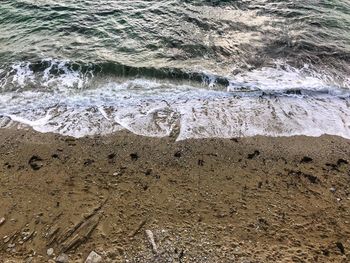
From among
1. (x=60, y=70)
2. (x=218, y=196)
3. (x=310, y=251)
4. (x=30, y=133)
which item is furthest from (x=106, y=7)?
(x=310, y=251)

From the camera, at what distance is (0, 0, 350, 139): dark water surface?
9.81 meters

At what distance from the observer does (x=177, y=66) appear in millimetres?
12125

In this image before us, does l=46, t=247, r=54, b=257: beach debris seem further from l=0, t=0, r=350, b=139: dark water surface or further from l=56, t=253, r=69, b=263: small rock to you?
Result: l=0, t=0, r=350, b=139: dark water surface

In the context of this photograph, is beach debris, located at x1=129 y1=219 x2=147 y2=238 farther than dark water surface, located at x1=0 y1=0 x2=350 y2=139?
No

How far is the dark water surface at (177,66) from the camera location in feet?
32.2

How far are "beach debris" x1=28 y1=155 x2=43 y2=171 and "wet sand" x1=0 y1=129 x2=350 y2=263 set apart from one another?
0.08 feet

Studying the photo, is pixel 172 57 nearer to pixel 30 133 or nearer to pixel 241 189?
pixel 30 133

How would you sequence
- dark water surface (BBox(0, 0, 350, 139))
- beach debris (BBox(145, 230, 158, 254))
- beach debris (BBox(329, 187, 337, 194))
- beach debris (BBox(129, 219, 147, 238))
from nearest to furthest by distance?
beach debris (BBox(145, 230, 158, 254)) → beach debris (BBox(129, 219, 147, 238)) → beach debris (BBox(329, 187, 337, 194)) → dark water surface (BBox(0, 0, 350, 139))

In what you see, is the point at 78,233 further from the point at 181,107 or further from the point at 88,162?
the point at 181,107

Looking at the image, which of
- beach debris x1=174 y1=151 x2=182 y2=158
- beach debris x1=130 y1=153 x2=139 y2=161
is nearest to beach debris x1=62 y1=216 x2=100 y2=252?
beach debris x1=130 y1=153 x2=139 y2=161

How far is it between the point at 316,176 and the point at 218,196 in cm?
235

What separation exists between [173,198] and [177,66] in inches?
231

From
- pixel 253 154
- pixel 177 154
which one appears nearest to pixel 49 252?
pixel 177 154

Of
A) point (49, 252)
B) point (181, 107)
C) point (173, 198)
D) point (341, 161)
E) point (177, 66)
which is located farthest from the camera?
point (177, 66)
